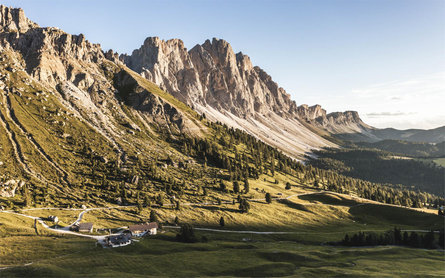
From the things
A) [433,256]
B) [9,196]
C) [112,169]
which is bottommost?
[433,256]

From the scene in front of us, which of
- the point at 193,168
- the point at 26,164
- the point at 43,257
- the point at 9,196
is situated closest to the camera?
the point at 43,257

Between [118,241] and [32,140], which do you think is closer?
[118,241]

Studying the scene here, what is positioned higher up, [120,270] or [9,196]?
[9,196]

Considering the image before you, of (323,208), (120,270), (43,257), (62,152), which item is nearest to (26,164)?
(62,152)

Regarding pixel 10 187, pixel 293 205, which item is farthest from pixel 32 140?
pixel 293 205

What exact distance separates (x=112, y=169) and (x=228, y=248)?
97.4 m

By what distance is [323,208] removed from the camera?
166 meters

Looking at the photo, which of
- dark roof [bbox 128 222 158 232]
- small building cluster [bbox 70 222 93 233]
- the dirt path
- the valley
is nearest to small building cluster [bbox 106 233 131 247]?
the valley

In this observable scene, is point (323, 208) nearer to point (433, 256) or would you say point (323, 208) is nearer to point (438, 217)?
point (438, 217)

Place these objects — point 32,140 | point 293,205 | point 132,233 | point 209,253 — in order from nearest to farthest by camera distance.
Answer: point 209,253
point 132,233
point 32,140
point 293,205

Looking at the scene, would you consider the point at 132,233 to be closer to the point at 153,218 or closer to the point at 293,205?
the point at 153,218

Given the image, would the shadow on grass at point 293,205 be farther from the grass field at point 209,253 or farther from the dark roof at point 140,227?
the dark roof at point 140,227

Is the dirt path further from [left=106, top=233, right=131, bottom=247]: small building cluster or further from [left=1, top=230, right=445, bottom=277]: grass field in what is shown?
[left=1, top=230, right=445, bottom=277]: grass field

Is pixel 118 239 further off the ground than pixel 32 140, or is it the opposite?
pixel 32 140
